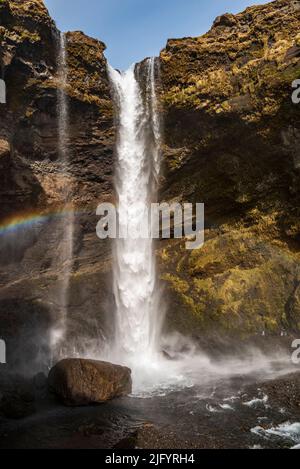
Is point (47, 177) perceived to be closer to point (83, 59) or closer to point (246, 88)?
point (83, 59)

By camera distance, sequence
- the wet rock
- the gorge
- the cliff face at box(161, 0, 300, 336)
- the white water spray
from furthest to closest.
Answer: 1. the white water spray
2. the cliff face at box(161, 0, 300, 336)
3. the gorge
4. the wet rock

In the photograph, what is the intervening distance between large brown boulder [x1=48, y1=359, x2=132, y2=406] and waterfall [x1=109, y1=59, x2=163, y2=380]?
757cm

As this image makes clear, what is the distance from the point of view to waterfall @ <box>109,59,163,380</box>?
2498 centimetres

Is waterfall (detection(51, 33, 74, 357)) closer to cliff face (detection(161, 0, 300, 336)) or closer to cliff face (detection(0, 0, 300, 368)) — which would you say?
cliff face (detection(0, 0, 300, 368))

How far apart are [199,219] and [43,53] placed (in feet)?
43.4

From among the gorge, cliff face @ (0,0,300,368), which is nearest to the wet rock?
the gorge

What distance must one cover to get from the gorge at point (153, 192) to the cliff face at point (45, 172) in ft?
0.24

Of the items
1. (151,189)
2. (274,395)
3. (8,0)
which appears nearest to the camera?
(274,395)

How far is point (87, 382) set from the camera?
53.3 feet

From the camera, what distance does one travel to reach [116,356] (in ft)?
76.3

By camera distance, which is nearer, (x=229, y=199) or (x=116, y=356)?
(x=116, y=356)

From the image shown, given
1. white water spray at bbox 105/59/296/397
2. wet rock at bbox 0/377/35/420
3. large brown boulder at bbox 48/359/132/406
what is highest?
white water spray at bbox 105/59/296/397

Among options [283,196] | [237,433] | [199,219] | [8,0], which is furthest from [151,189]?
[237,433]

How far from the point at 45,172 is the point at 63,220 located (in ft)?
10.0
